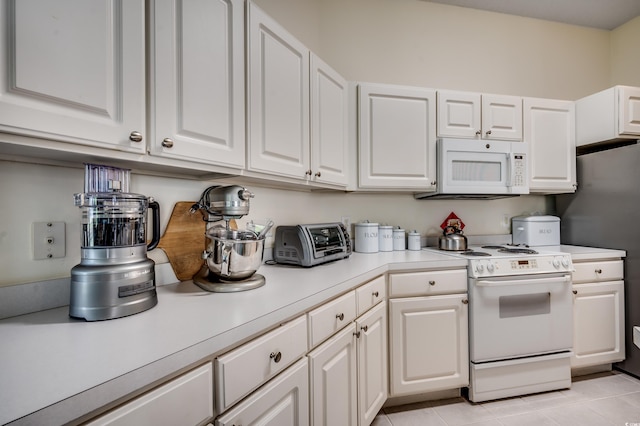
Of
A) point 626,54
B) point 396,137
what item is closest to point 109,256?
point 396,137

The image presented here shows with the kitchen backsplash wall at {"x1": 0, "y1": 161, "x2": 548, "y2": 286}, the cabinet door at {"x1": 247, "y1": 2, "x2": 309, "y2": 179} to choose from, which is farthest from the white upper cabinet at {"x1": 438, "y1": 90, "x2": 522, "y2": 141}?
the cabinet door at {"x1": 247, "y1": 2, "x2": 309, "y2": 179}

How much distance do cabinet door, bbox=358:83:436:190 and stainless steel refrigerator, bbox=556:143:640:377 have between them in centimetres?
133

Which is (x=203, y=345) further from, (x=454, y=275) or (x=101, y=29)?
(x=454, y=275)

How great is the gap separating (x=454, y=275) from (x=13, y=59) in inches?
80.6

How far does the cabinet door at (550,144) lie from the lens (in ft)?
7.57

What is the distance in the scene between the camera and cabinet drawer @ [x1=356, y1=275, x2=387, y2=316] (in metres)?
1.38

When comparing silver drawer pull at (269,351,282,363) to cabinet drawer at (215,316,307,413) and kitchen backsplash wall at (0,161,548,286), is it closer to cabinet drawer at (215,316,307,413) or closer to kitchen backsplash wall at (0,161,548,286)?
cabinet drawer at (215,316,307,413)

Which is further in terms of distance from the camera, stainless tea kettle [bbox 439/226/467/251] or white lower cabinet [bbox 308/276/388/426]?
stainless tea kettle [bbox 439/226/467/251]

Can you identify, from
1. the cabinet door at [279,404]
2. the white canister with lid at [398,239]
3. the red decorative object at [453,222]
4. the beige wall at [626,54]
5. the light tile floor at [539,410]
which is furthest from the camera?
the beige wall at [626,54]

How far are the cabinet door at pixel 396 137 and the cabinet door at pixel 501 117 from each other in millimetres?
444

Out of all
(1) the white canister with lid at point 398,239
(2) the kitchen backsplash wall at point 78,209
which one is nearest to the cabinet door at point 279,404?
(2) the kitchen backsplash wall at point 78,209

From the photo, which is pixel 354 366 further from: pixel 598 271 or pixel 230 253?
pixel 598 271

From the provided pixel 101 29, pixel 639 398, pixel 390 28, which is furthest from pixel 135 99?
pixel 639 398

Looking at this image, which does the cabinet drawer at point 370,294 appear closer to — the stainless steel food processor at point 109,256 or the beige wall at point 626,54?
the stainless steel food processor at point 109,256
